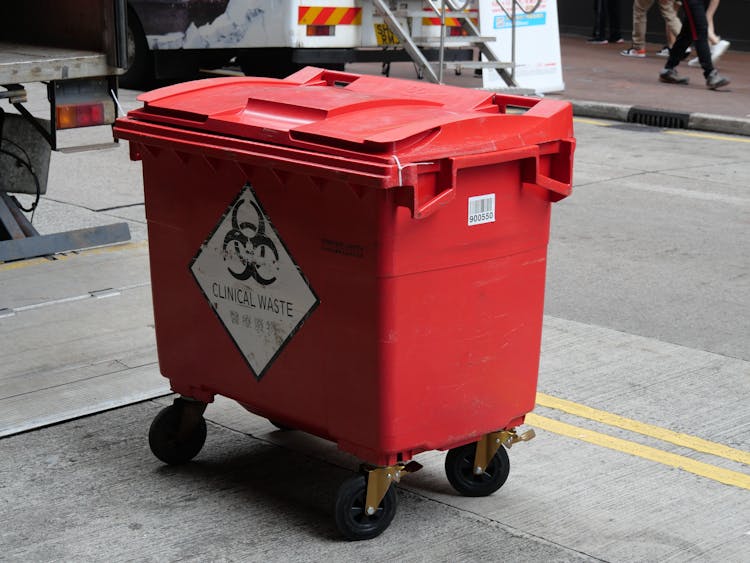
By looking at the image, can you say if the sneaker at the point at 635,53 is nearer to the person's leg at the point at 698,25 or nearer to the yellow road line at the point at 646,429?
the person's leg at the point at 698,25

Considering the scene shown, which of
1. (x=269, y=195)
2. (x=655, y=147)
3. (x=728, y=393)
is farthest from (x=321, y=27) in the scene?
(x=269, y=195)

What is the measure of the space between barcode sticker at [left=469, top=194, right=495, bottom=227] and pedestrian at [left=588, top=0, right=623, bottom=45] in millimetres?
16792

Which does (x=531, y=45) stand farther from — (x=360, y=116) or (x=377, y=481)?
(x=377, y=481)

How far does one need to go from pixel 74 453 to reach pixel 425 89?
181cm

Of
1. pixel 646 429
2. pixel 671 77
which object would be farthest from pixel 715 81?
pixel 646 429

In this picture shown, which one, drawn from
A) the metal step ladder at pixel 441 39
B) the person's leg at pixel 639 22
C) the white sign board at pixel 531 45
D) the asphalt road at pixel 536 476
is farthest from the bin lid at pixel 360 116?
the person's leg at pixel 639 22

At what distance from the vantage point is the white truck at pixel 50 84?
646 centimetres

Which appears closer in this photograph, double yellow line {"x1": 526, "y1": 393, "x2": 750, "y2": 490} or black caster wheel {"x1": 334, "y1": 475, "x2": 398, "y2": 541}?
black caster wheel {"x1": 334, "y1": 475, "x2": 398, "y2": 541}

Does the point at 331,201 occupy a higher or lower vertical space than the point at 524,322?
higher

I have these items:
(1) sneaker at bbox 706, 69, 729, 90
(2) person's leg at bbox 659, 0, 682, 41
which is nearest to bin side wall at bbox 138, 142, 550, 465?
(1) sneaker at bbox 706, 69, 729, 90

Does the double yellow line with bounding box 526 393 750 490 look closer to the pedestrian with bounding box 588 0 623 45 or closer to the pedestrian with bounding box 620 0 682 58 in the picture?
the pedestrian with bounding box 620 0 682 58

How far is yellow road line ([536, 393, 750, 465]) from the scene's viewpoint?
4.62 m

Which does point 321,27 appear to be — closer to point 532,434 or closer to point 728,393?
point 728,393

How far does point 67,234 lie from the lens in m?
7.19
